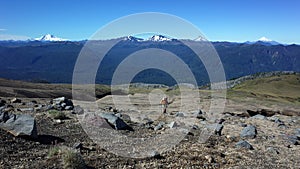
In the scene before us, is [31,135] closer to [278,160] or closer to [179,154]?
[179,154]

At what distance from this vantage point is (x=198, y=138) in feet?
62.6

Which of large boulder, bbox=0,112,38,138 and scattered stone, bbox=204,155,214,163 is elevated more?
large boulder, bbox=0,112,38,138

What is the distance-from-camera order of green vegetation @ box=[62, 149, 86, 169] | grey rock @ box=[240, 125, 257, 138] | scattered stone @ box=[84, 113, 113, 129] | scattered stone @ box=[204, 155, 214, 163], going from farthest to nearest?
grey rock @ box=[240, 125, 257, 138]
scattered stone @ box=[84, 113, 113, 129]
scattered stone @ box=[204, 155, 214, 163]
green vegetation @ box=[62, 149, 86, 169]

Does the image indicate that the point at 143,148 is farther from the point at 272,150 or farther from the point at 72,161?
the point at 272,150

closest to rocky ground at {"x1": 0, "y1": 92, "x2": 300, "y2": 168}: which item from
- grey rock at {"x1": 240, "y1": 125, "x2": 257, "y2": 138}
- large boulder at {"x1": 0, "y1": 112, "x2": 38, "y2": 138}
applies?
grey rock at {"x1": 240, "y1": 125, "x2": 257, "y2": 138}

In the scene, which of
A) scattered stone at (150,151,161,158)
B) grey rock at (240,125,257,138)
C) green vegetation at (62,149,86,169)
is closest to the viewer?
green vegetation at (62,149,86,169)

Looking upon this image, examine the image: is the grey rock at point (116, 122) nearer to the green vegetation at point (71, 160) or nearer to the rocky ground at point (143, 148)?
the rocky ground at point (143, 148)

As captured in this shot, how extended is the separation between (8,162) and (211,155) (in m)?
8.59

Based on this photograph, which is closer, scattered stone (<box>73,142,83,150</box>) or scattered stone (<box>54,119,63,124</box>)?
scattered stone (<box>73,142,83,150</box>)

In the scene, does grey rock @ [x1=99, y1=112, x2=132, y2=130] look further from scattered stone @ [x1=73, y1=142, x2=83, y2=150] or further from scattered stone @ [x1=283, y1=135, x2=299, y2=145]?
scattered stone @ [x1=283, y1=135, x2=299, y2=145]

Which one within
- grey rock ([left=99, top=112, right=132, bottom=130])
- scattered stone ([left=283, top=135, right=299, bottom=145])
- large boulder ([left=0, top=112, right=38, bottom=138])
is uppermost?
large boulder ([left=0, top=112, right=38, bottom=138])

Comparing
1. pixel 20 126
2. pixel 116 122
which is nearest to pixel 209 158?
pixel 116 122

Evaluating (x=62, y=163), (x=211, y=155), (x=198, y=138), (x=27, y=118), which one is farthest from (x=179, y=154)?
(x=27, y=118)

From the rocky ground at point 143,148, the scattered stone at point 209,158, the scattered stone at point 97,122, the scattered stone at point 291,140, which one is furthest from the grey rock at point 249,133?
the scattered stone at point 97,122
